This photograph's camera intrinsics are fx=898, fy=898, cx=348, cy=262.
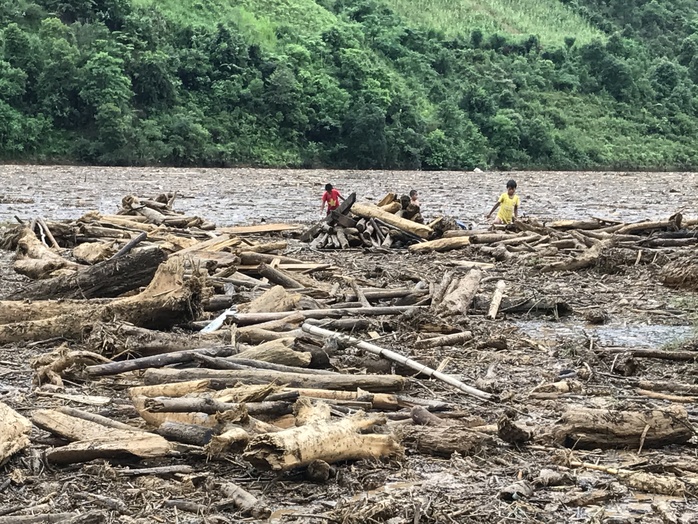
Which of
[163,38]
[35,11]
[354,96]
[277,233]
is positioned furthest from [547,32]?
[277,233]

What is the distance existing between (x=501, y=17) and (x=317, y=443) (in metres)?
105

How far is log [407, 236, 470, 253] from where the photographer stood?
15266 mm

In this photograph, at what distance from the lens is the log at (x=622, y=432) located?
207 inches

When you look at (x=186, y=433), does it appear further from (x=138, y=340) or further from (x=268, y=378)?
(x=138, y=340)

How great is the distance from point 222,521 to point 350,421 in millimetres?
1065

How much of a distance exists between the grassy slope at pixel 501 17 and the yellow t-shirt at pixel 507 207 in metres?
81.7

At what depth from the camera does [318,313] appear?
8.40m

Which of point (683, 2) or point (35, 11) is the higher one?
point (683, 2)

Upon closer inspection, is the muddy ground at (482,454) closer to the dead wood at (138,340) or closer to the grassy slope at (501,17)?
the dead wood at (138,340)

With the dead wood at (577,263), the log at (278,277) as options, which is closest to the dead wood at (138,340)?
the log at (278,277)

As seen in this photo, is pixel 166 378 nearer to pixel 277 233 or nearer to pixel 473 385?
pixel 473 385

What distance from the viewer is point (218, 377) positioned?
591 centimetres

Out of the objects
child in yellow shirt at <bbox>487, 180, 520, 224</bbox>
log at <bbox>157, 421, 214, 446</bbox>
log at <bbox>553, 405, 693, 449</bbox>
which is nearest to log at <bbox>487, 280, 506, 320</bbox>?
log at <bbox>553, 405, 693, 449</bbox>

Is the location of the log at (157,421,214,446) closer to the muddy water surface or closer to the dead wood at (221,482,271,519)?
the dead wood at (221,482,271,519)
